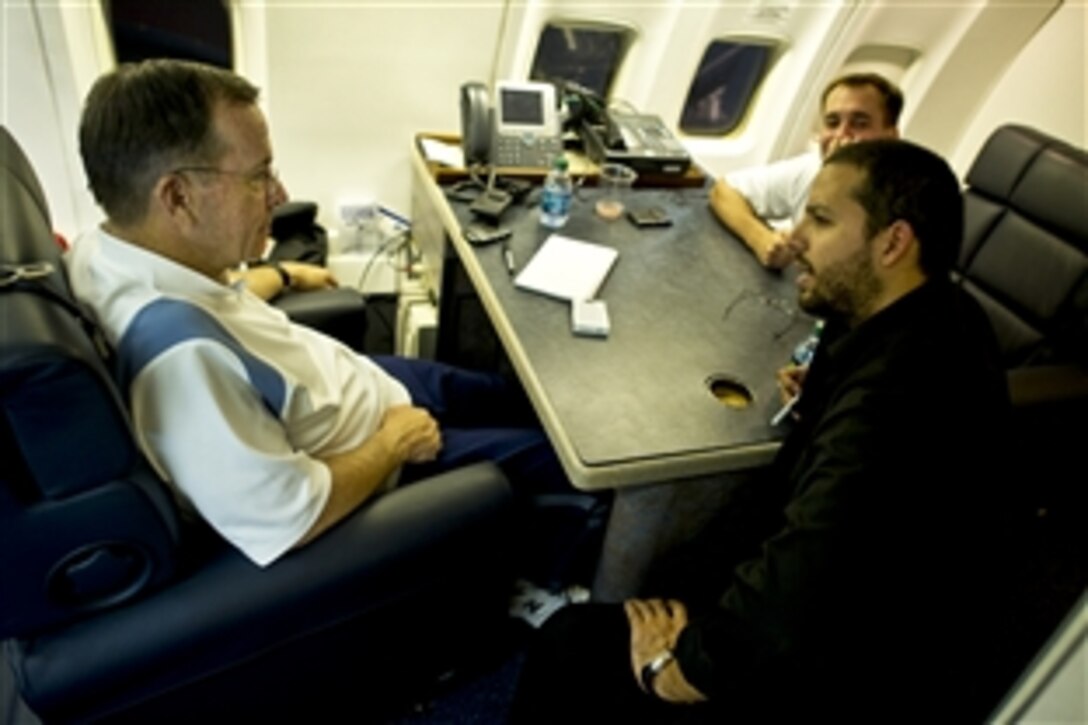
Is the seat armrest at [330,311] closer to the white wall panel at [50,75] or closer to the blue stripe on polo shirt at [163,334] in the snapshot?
the blue stripe on polo shirt at [163,334]

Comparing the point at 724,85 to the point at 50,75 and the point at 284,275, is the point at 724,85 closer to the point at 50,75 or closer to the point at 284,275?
the point at 284,275

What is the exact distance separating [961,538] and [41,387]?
47.6 inches

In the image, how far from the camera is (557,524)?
1.51 meters

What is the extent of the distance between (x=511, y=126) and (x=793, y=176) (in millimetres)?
842

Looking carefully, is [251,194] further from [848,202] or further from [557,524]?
[848,202]

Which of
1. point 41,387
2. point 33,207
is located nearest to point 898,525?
point 41,387

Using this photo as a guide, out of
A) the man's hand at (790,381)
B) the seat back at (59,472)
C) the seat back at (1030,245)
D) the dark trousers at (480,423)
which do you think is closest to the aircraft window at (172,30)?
the dark trousers at (480,423)

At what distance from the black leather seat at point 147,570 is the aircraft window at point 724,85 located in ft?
8.11

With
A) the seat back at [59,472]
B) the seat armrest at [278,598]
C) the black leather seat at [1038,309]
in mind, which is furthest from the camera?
the black leather seat at [1038,309]

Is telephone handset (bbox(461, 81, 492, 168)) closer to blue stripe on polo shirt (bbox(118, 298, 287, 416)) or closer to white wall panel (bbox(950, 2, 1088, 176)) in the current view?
blue stripe on polo shirt (bbox(118, 298, 287, 416))

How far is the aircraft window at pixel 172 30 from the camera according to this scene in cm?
222

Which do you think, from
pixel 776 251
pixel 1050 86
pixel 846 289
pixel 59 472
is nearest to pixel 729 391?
pixel 846 289

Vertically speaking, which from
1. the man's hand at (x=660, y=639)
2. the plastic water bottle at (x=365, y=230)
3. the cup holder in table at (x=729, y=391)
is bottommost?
the plastic water bottle at (x=365, y=230)

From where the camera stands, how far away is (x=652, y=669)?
1173 millimetres
